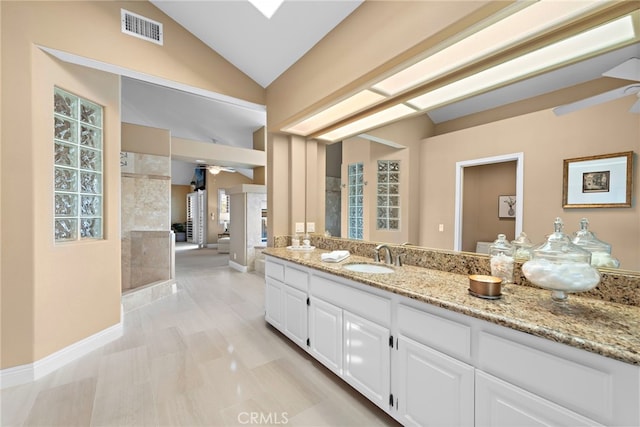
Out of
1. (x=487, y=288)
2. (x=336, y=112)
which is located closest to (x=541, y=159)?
(x=487, y=288)

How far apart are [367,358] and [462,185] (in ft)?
4.20

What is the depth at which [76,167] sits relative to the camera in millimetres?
2408

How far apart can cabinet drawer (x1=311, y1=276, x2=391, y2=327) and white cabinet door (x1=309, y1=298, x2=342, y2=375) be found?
0.07 m

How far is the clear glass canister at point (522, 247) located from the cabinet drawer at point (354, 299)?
77 centimetres

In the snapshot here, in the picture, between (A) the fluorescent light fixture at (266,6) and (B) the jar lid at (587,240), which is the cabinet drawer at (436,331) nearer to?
(B) the jar lid at (587,240)

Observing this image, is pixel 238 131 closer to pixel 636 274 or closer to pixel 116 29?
pixel 116 29

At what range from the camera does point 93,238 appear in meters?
2.60

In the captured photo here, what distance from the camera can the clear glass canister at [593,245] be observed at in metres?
1.21

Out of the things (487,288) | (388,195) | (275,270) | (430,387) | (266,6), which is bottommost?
(430,387)

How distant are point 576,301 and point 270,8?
291cm

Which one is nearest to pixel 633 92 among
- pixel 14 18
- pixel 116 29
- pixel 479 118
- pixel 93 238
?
pixel 479 118

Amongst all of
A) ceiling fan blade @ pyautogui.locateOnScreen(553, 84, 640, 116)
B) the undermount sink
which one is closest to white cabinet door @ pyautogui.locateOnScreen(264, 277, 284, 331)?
the undermount sink

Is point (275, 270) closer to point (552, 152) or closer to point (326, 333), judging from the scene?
point (326, 333)

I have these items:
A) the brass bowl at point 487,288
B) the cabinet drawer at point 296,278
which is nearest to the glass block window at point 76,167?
the cabinet drawer at point 296,278
